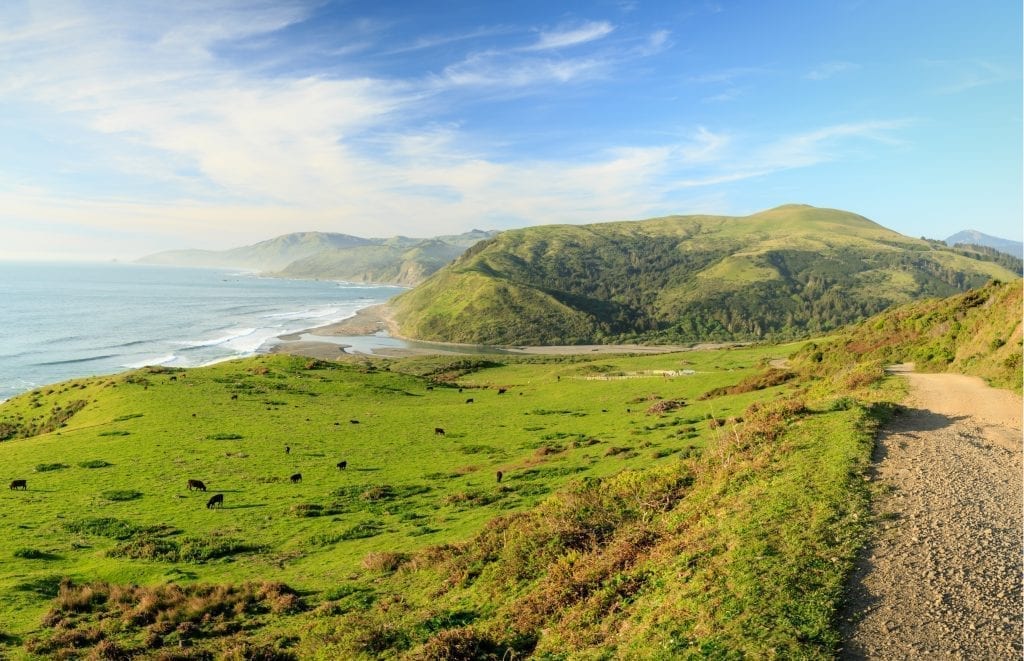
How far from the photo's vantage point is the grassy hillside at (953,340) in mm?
35156

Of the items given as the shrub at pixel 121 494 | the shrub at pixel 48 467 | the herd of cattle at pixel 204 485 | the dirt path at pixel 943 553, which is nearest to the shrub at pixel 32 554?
the herd of cattle at pixel 204 485

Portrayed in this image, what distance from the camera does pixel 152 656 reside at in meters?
17.4

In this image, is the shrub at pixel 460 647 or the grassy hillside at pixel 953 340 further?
the grassy hillside at pixel 953 340

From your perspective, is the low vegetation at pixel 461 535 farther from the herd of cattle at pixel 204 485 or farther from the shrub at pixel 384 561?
the herd of cattle at pixel 204 485

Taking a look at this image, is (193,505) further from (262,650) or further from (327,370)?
(327,370)

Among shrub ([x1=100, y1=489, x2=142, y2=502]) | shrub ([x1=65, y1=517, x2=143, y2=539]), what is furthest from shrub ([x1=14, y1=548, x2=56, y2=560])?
shrub ([x1=100, y1=489, x2=142, y2=502])

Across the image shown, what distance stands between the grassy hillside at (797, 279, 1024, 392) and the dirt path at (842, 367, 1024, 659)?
46.0 ft

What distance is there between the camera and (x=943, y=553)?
1353cm

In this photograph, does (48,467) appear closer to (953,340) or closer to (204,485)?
(204,485)

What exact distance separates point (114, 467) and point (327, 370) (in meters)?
44.9

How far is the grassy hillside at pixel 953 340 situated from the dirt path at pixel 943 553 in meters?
14.0

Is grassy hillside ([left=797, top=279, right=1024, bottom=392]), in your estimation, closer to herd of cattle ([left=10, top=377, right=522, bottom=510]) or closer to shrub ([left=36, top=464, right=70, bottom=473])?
herd of cattle ([left=10, top=377, right=522, bottom=510])

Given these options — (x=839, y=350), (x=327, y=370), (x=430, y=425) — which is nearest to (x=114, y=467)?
(x=430, y=425)

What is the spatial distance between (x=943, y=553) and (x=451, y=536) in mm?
19226
